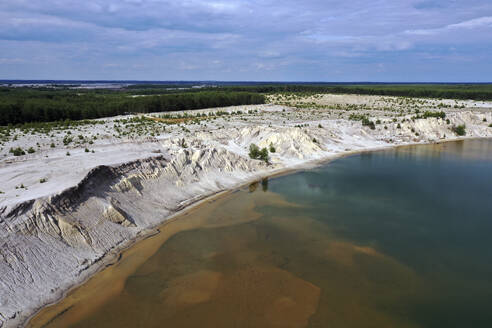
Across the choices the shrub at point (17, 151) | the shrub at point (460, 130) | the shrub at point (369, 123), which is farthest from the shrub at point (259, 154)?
the shrub at point (460, 130)

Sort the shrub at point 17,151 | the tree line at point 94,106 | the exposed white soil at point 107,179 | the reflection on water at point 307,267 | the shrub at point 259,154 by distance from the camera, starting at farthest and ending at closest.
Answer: the tree line at point 94,106 → the shrub at point 259,154 → the shrub at point 17,151 → the exposed white soil at point 107,179 → the reflection on water at point 307,267

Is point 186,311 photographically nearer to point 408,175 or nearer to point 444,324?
point 444,324

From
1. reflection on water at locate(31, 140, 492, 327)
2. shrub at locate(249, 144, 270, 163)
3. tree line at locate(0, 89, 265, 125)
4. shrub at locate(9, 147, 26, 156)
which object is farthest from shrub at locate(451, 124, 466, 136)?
shrub at locate(9, 147, 26, 156)

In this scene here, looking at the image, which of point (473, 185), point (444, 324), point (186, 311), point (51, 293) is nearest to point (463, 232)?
point (444, 324)

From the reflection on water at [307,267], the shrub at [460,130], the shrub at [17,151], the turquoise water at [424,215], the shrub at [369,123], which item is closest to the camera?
the reflection on water at [307,267]

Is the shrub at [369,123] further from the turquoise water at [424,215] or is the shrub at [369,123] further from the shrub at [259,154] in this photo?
the shrub at [259,154]

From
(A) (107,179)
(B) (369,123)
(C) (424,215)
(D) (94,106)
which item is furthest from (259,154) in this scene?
(D) (94,106)

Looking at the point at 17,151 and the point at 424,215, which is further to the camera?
the point at 17,151

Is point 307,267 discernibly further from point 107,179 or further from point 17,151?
point 17,151
